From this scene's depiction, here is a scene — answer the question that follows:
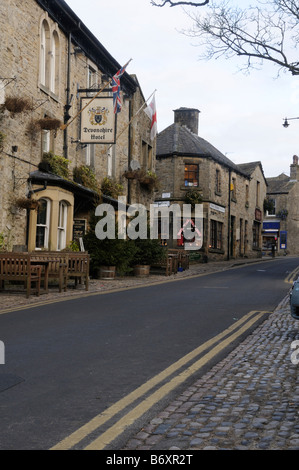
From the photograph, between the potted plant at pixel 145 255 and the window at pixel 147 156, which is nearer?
the potted plant at pixel 145 255

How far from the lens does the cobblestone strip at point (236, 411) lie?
383cm

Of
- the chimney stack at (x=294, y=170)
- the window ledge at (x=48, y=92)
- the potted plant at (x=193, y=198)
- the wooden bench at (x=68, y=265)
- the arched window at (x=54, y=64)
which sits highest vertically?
the chimney stack at (x=294, y=170)

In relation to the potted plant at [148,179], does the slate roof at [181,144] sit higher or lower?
higher

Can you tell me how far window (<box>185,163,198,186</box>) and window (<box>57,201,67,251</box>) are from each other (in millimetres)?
Result: 18953

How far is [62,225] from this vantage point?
1986 centimetres

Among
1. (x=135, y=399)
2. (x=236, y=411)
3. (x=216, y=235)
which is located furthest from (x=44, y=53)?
(x=216, y=235)

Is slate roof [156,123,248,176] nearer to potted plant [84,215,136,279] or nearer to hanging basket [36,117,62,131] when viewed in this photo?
potted plant [84,215,136,279]

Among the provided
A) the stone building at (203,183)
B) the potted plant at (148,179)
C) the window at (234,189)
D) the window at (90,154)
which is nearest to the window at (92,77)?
the window at (90,154)

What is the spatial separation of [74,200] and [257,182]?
102 feet

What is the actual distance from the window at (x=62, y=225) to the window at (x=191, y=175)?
1895 centimetres

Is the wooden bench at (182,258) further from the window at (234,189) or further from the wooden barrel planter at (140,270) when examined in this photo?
the window at (234,189)

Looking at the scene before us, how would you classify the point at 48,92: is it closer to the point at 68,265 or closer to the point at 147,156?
the point at 68,265

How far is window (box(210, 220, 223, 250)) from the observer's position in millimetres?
38384

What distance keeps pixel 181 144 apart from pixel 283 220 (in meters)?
26.7
